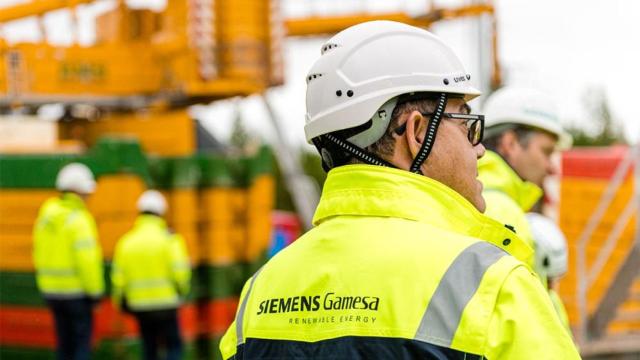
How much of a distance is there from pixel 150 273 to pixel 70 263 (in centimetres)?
80

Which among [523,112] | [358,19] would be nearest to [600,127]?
[358,19]

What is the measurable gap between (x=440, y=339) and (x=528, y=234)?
1939mm

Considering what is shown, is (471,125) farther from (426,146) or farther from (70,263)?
(70,263)

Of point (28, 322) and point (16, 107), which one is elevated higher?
point (16, 107)

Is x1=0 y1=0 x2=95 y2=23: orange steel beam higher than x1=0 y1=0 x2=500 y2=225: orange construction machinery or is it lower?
higher

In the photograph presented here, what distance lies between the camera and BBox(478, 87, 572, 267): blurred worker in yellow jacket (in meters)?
4.39

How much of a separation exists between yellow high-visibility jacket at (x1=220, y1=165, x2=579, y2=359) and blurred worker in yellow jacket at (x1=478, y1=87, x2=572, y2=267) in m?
2.07

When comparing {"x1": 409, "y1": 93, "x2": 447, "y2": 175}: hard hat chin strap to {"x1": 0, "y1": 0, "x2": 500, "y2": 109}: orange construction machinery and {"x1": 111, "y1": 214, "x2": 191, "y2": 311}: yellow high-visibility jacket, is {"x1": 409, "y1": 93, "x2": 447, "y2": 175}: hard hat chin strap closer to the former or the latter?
{"x1": 111, "y1": 214, "x2": 191, "y2": 311}: yellow high-visibility jacket

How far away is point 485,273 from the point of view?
2.01 m

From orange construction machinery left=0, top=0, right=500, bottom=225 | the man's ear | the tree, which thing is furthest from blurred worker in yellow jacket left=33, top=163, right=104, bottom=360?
the tree

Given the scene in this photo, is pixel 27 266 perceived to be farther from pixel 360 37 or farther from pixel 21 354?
pixel 360 37

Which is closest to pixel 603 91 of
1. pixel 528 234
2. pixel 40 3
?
pixel 40 3

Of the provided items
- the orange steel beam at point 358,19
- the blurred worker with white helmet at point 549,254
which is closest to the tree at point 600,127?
the orange steel beam at point 358,19

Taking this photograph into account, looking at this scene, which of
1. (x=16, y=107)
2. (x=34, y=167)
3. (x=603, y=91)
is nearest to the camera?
(x=34, y=167)
